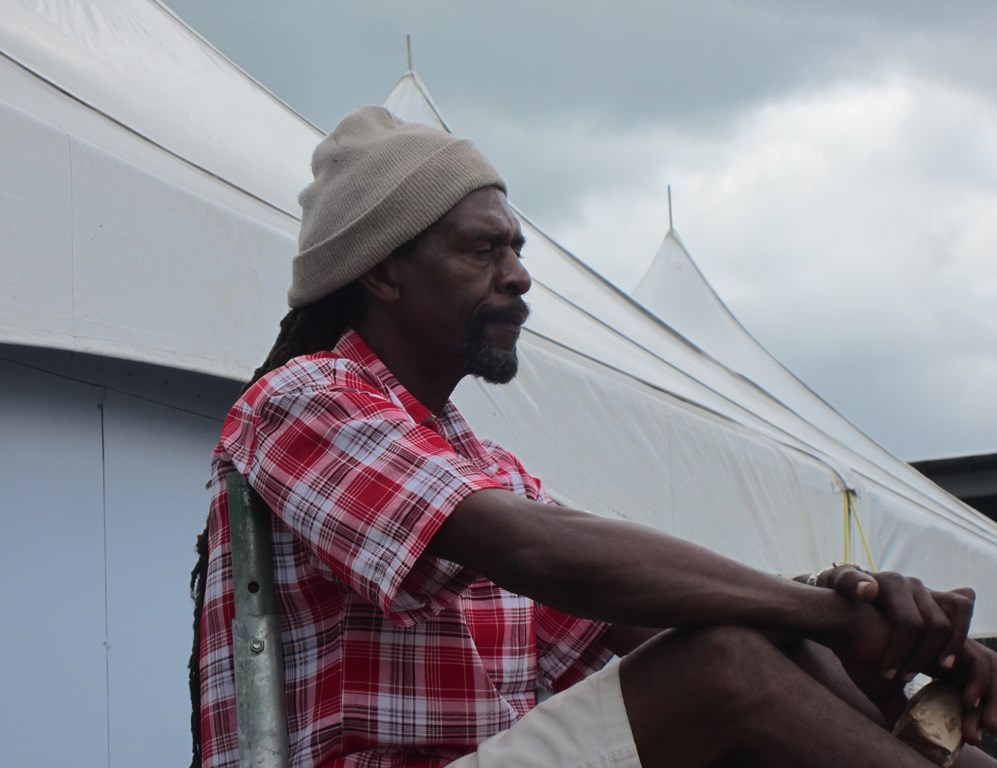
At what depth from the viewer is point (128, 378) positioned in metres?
2.10

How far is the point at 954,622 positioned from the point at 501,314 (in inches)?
25.0

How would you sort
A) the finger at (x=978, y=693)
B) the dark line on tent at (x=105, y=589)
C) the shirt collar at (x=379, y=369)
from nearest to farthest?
the finger at (x=978, y=693) < the shirt collar at (x=379, y=369) < the dark line on tent at (x=105, y=589)

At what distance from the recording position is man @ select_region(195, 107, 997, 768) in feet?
3.65

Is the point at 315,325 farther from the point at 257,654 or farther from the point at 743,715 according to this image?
the point at 743,715

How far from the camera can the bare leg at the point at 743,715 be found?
43.0 inches

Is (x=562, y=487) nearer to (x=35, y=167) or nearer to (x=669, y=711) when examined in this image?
(x=35, y=167)

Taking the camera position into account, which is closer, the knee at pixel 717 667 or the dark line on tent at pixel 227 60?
the knee at pixel 717 667

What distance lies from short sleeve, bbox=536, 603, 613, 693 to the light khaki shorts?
34 centimetres

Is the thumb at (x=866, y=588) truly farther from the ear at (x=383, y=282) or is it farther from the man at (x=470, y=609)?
A: the ear at (x=383, y=282)

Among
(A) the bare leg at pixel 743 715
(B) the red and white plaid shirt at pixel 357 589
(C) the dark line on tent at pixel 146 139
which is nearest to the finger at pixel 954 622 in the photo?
(A) the bare leg at pixel 743 715

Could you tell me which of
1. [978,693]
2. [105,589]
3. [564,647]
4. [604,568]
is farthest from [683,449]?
[604,568]

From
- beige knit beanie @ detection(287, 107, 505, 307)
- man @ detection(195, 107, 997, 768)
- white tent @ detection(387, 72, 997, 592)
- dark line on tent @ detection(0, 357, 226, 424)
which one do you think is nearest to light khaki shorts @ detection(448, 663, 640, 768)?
man @ detection(195, 107, 997, 768)

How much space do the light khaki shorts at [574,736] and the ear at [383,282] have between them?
562mm

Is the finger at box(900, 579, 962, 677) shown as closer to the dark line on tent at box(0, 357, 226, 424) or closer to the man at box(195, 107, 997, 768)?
the man at box(195, 107, 997, 768)
